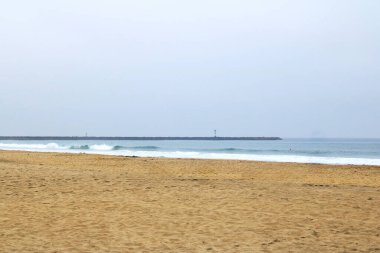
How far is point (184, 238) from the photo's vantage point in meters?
7.41

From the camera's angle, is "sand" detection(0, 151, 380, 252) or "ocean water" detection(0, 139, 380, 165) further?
"ocean water" detection(0, 139, 380, 165)

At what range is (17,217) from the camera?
8898 millimetres

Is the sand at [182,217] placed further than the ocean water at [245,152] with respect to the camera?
No

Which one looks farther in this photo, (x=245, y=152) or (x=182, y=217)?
(x=245, y=152)

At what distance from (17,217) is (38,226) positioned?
0.97 m

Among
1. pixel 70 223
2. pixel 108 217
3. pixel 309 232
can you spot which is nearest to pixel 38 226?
pixel 70 223

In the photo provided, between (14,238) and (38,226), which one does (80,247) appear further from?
(38,226)

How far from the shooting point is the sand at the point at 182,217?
23.2ft

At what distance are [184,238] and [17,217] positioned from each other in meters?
3.39

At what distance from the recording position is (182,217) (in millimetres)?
9117

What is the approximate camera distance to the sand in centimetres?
706

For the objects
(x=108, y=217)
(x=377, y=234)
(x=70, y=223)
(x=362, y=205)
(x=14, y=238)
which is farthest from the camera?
(x=362, y=205)

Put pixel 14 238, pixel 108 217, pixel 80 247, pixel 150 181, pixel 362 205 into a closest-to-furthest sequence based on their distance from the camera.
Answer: pixel 80 247
pixel 14 238
pixel 108 217
pixel 362 205
pixel 150 181

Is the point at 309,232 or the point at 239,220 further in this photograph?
the point at 239,220
